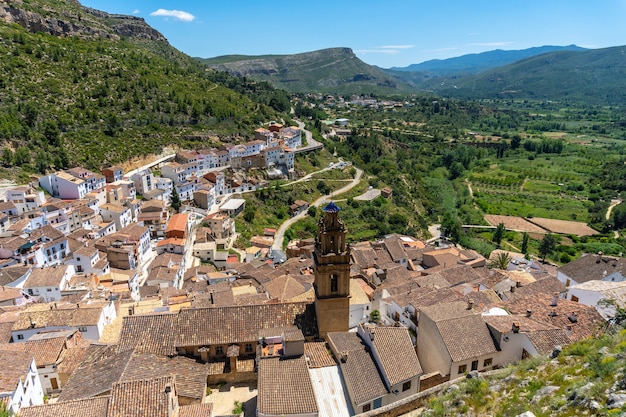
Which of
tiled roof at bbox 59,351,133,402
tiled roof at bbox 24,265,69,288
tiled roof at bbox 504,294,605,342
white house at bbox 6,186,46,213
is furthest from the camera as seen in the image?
white house at bbox 6,186,46,213

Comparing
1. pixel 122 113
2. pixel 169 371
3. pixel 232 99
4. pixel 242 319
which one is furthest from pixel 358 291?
pixel 232 99

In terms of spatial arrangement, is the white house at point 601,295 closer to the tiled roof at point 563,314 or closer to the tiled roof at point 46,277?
the tiled roof at point 563,314

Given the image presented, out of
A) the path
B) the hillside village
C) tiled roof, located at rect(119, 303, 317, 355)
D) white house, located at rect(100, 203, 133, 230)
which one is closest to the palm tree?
the hillside village

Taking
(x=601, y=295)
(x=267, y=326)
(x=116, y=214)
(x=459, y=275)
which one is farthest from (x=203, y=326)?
(x=116, y=214)

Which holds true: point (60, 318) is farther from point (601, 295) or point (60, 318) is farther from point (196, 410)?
point (601, 295)

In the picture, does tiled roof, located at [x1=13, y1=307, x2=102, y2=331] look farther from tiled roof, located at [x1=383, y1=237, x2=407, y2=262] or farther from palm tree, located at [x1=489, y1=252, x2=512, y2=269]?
palm tree, located at [x1=489, y1=252, x2=512, y2=269]
